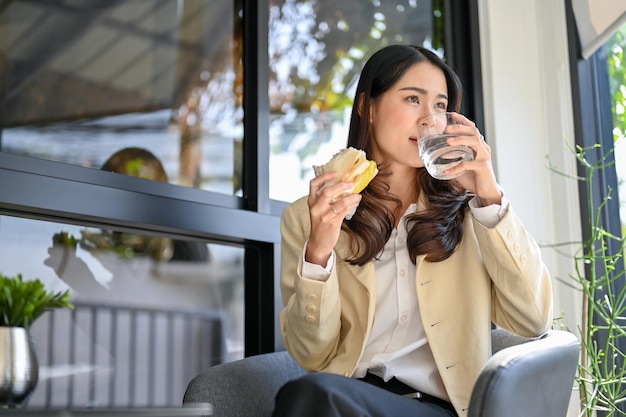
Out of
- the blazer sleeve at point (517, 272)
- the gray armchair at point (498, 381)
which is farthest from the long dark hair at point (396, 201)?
the gray armchair at point (498, 381)

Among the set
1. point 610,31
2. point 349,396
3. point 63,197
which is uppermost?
point 610,31

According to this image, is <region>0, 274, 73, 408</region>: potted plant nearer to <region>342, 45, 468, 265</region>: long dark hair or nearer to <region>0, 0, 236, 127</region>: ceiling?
<region>342, 45, 468, 265</region>: long dark hair

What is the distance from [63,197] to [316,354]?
0.66 metres

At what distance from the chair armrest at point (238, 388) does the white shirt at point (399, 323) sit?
0.20 m

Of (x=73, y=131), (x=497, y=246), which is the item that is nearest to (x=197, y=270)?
(x=73, y=131)

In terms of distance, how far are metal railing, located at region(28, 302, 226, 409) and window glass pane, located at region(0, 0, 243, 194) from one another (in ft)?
1.75

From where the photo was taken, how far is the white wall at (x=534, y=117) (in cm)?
276

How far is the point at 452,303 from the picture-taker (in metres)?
1.69

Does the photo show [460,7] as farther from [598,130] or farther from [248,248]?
[248,248]

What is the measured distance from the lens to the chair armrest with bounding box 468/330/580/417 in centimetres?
120

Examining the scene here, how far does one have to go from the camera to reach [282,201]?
2.35 m

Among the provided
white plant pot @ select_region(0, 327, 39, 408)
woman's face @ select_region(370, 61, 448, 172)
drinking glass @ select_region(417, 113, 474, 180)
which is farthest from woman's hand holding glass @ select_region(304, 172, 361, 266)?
white plant pot @ select_region(0, 327, 39, 408)

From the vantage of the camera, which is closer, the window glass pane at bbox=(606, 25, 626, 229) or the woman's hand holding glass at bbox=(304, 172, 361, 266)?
the woman's hand holding glass at bbox=(304, 172, 361, 266)

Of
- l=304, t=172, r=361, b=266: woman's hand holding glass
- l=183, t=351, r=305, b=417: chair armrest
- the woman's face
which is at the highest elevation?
the woman's face
